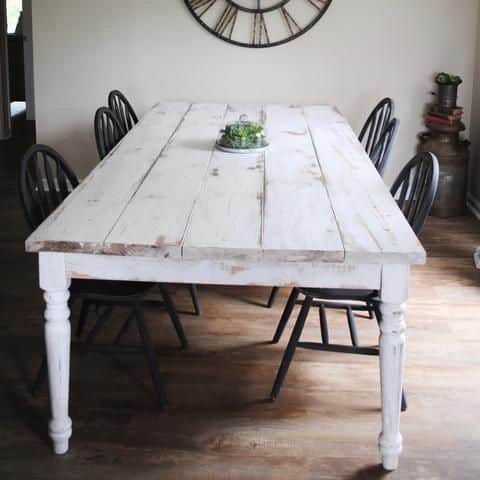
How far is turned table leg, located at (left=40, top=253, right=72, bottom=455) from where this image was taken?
2.36m

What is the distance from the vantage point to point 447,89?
5062 mm

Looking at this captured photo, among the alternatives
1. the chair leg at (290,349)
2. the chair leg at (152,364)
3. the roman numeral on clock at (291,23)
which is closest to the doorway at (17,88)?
the roman numeral on clock at (291,23)

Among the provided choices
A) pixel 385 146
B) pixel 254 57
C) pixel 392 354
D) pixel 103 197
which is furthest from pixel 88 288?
pixel 254 57

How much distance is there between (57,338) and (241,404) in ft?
2.53

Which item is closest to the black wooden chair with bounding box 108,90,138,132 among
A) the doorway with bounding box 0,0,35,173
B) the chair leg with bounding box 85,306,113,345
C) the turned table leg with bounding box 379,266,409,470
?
the chair leg with bounding box 85,306,113,345

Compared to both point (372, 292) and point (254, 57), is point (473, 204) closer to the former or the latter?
point (254, 57)

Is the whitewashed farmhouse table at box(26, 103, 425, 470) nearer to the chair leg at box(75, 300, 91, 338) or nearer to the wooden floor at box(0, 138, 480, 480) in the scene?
the wooden floor at box(0, 138, 480, 480)

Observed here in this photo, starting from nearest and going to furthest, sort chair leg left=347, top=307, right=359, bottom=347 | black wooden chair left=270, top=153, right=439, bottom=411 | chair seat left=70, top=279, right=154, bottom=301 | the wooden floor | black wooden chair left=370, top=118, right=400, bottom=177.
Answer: the wooden floor
black wooden chair left=270, top=153, right=439, bottom=411
chair seat left=70, top=279, right=154, bottom=301
chair leg left=347, top=307, right=359, bottom=347
black wooden chair left=370, top=118, right=400, bottom=177

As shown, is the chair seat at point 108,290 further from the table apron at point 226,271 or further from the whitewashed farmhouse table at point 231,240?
the table apron at point 226,271

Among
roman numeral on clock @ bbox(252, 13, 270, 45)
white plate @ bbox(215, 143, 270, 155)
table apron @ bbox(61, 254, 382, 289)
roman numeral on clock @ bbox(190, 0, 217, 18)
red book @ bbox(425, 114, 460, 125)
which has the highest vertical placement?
roman numeral on clock @ bbox(190, 0, 217, 18)

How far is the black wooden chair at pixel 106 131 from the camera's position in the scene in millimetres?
3695

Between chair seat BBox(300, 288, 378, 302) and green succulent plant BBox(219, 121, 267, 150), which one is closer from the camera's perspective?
chair seat BBox(300, 288, 378, 302)

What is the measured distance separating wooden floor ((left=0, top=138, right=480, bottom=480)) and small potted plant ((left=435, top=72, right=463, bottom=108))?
5.31 ft

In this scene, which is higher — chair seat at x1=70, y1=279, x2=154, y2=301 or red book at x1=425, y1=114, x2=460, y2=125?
red book at x1=425, y1=114, x2=460, y2=125
